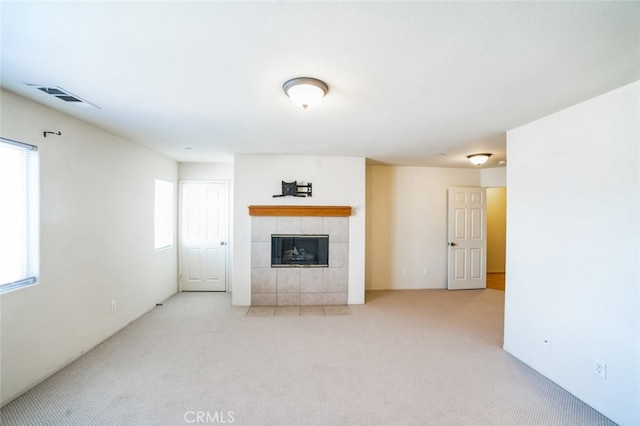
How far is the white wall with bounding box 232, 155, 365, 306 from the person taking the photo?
427 cm

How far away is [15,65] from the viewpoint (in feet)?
5.40

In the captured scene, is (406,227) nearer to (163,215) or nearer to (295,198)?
(295,198)

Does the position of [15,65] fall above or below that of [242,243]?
above

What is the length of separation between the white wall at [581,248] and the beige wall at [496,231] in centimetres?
432

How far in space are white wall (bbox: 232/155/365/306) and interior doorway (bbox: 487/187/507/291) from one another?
4.11m

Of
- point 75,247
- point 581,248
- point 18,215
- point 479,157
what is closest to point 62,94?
point 18,215

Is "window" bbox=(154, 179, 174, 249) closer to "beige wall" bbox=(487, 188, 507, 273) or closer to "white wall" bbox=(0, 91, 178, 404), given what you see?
"white wall" bbox=(0, 91, 178, 404)

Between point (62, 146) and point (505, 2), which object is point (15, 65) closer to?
point (62, 146)

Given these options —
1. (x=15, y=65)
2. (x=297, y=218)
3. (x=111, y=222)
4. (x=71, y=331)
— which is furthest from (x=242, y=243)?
(x=15, y=65)

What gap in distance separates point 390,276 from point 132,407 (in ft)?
14.0

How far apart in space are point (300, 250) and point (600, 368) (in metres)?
3.49

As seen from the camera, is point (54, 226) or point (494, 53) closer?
point (494, 53)

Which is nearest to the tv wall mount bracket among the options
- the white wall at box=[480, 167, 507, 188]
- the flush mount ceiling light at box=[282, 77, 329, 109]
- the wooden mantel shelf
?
the wooden mantel shelf

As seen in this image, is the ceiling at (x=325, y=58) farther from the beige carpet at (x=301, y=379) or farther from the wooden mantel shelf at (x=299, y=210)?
the beige carpet at (x=301, y=379)
